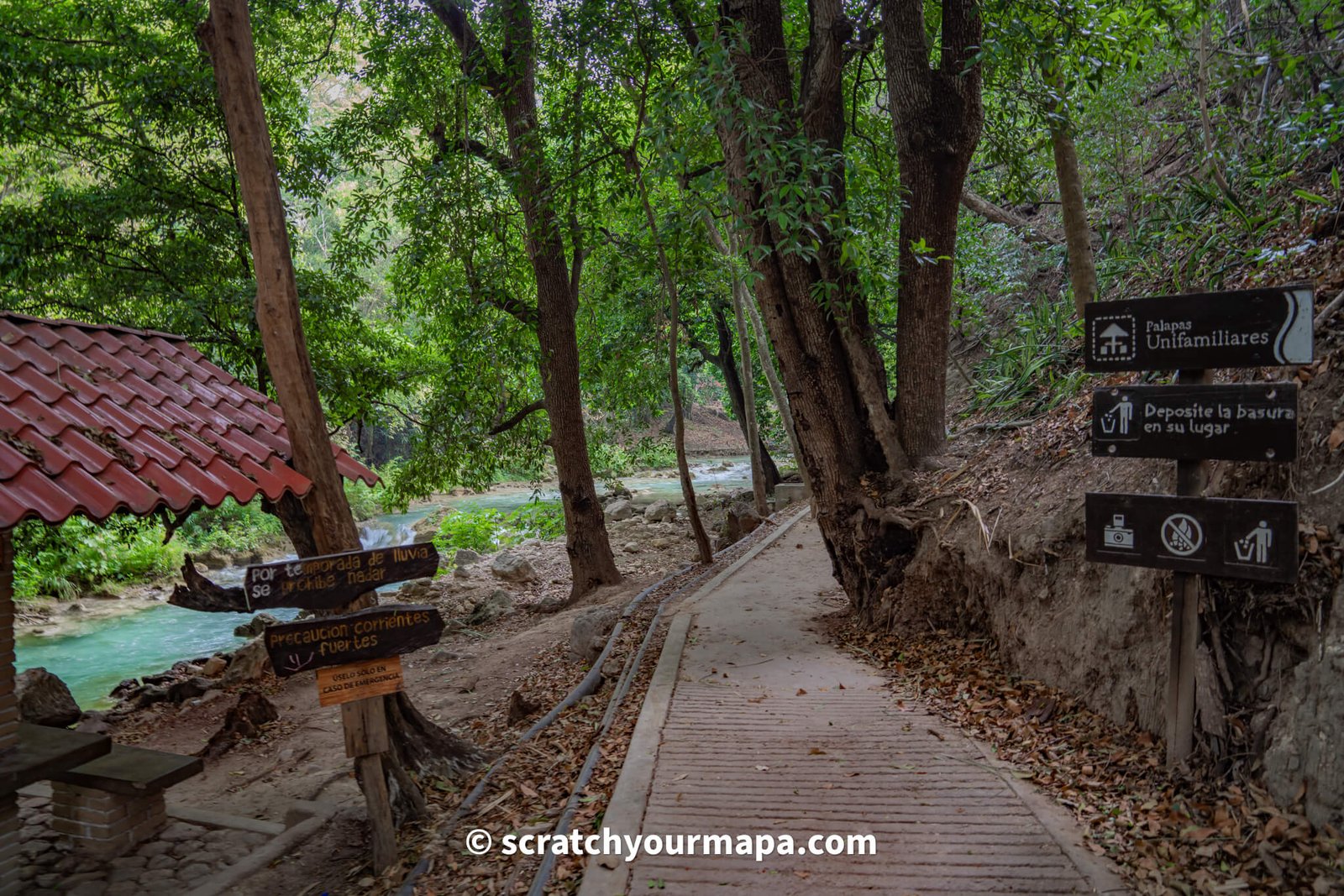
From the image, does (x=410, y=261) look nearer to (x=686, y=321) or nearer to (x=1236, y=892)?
(x=686, y=321)

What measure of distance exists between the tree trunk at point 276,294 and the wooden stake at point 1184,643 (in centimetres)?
456

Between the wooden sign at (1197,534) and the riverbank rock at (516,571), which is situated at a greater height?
the wooden sign at (1197,534)

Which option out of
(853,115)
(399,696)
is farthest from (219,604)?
(853,115)

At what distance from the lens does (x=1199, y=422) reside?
411cm

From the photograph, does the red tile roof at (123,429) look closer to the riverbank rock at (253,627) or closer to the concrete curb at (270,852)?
the concrete curb at (270,852)

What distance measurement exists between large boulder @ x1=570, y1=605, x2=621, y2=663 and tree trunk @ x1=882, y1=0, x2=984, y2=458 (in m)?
3.75

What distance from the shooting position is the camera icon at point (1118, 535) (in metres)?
4.33

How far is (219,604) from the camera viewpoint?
4.89 metres

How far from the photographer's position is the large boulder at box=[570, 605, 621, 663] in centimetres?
870

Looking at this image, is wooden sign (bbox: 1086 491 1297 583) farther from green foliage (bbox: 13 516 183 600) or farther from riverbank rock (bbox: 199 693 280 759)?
green foliage (bbox: 13 516 183 600)

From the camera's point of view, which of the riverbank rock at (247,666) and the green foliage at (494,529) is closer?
the riverbank rock at (247,666)

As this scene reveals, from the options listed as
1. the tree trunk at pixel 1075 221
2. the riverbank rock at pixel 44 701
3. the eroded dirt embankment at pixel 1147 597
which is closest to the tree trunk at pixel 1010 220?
the tree trunk at pixel 1075 221

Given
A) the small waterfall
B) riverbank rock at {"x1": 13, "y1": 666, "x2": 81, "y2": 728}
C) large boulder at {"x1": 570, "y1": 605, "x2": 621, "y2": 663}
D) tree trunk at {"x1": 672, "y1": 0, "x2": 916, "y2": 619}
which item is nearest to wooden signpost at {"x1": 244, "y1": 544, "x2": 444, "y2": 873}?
large boulder at {"x1": 570, "y1": 605, "x2": 621, "y2": 663}

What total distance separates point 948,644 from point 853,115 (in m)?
5.64
